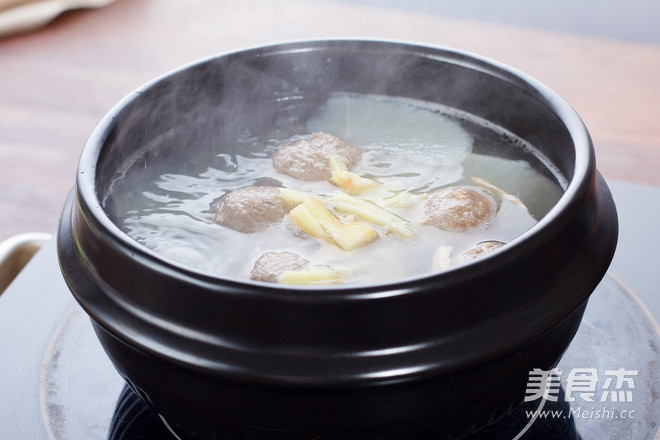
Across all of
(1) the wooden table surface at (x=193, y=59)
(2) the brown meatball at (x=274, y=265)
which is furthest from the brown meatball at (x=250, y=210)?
(1) the wooden table surface at (x=193, y=59)

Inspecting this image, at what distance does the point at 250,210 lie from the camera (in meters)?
1.39

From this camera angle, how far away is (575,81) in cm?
292

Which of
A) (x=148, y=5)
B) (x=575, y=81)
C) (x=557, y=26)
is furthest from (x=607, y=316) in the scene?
(x=557, y=26)

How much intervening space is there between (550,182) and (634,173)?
1.00 metres

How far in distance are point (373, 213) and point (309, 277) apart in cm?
27

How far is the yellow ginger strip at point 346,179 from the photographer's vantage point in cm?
151

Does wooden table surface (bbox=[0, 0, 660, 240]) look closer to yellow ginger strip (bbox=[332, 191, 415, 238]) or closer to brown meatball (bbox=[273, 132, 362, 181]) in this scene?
brown meatball (bbox=[273, 132, 362, 181])

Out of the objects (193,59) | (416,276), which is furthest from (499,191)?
(193,59)

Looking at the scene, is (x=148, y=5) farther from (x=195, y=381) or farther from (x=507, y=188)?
(x=195, y=381)

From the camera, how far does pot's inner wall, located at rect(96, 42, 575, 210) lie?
1.51m

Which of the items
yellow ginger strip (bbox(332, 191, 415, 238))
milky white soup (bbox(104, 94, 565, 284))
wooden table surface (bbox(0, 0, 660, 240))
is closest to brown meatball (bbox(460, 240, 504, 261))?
milky white soup (bbox(104, 94, 565, 284))

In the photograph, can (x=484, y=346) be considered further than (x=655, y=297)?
No

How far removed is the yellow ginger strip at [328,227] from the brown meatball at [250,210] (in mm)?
48

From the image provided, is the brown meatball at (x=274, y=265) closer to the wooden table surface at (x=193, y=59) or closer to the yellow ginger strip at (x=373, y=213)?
the yellow ginger strip at (x=373, y=213)
